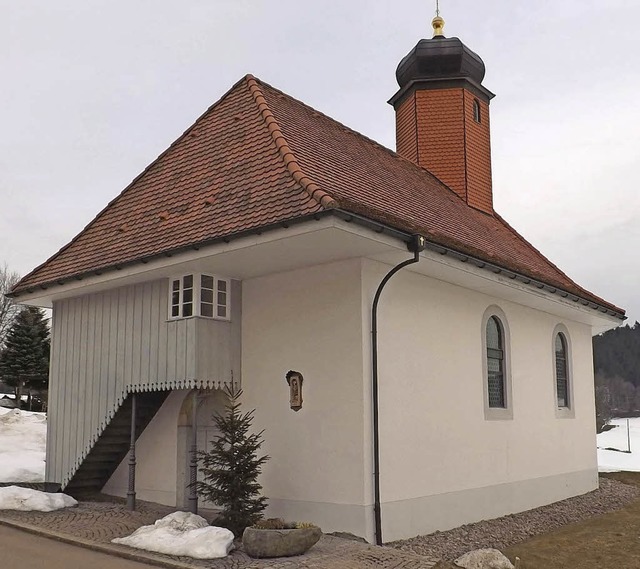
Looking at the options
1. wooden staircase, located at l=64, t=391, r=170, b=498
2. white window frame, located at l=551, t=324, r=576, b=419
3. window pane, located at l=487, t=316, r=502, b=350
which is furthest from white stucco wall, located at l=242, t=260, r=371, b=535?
white window frame, located at l=551, t=324, r=576, b=419

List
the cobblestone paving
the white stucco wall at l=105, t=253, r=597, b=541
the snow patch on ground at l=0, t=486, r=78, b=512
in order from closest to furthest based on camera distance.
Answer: the cobblestone paving
the white stucco wall at l=105, t=253, r=597, b=541
the snow patch on ground at l=0, t=486, r=78, b=512

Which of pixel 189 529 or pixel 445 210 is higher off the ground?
pixel 445 210

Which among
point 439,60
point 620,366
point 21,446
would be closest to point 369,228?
point 439,60

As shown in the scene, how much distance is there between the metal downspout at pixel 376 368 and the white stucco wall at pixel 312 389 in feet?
0.49

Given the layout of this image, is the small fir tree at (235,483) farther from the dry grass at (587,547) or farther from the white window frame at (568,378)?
the white window frame at (568,378)

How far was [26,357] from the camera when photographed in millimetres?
34031

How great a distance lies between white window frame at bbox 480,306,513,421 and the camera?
40.2ft

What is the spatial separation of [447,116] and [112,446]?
1058 cm

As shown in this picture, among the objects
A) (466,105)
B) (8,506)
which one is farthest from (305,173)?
(466,105)

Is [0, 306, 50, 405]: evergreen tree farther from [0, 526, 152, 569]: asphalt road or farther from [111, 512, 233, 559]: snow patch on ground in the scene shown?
[111, 512, 233, 559]: snow patch on ground

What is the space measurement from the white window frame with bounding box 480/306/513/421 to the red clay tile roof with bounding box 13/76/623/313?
1028 millimetres

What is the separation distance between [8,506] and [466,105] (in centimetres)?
1285

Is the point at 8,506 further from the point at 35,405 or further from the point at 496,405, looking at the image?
the point at 35,405

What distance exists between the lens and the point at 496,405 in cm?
1280
